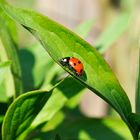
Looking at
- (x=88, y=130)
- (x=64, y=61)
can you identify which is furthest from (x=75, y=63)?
(x=88, y=130)

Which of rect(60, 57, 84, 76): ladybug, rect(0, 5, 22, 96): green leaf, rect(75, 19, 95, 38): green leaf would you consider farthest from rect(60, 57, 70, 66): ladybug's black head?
rect(75, 19, 95, 38): green leaf

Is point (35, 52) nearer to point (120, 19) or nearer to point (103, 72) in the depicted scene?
point (120, 19)

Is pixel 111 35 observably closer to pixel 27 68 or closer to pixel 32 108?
pixel 27 68

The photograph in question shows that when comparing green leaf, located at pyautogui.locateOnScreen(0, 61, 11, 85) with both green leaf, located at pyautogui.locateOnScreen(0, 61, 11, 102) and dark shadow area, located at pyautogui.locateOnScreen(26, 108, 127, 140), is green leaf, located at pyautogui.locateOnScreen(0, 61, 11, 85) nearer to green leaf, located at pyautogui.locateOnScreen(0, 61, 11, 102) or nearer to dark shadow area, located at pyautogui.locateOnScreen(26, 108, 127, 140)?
green leaf, located at pyautogui.locateOnScreen(0, 61, 11, 102)

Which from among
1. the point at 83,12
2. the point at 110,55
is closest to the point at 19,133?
the point at 83,12

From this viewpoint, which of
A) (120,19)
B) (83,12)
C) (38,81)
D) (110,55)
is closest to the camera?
(38,81)

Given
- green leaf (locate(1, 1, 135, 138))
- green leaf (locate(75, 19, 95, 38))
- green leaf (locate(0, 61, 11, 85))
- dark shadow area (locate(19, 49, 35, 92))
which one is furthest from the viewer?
green leaf (locate(75, 19, 95, 38))
